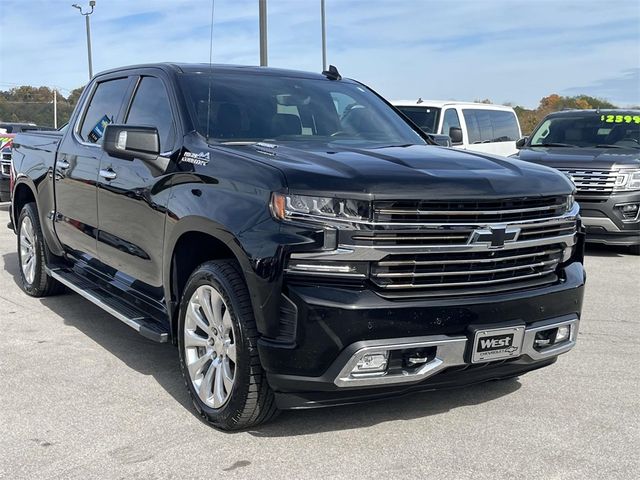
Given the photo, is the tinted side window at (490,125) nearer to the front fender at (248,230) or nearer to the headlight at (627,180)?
the headlight at (627,180)

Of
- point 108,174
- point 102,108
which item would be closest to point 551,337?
point 108,174

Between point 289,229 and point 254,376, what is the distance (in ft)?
2.37

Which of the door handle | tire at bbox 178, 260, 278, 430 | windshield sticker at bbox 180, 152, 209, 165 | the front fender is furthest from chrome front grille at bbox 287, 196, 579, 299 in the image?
the door handle

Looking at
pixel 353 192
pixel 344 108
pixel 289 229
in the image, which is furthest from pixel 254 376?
pixel 344 108

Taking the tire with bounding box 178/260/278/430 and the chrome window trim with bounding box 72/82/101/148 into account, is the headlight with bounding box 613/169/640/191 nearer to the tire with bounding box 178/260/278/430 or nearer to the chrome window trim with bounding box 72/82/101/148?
the chrome window trim with bounding box 72/82/101/148

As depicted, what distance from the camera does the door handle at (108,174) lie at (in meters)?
4.78

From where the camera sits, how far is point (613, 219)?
29.5 ft

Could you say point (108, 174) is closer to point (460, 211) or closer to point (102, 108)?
point (102, 108)

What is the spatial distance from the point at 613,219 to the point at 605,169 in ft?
2.01

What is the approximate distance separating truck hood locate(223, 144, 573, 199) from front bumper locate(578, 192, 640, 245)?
5.43 m

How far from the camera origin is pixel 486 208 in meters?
3.46

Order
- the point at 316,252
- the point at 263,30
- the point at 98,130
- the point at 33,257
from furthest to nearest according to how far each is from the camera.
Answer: the point at 263,30, the point at 33,257, the point at 98,130, the point at 316,252

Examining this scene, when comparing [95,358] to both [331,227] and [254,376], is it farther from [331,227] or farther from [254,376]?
[331,227]

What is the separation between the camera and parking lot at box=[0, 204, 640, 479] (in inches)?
131
